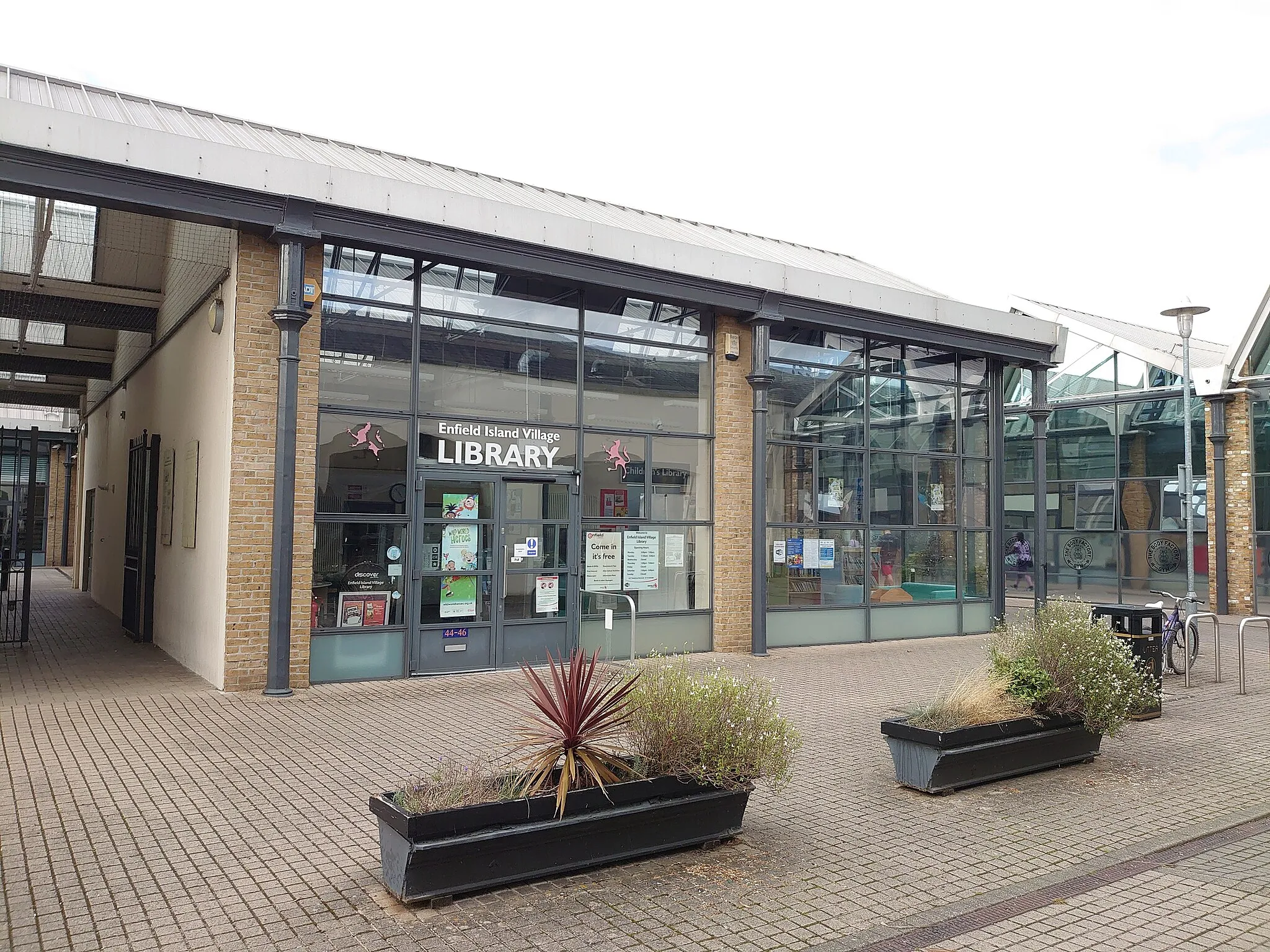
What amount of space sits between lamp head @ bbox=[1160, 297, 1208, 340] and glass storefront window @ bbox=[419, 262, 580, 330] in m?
9.53

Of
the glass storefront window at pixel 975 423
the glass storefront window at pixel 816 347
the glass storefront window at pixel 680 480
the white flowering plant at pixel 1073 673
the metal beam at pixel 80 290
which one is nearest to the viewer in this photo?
the white flowering plant at pixel 1073 673

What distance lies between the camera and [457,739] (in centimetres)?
802

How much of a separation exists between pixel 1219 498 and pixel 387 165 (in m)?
17.9

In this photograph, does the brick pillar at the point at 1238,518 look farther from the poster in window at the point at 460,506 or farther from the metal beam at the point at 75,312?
the metal beam at the point at 75,312

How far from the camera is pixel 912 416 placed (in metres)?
15.8

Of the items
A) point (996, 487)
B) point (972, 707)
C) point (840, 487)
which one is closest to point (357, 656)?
point (972, 707)

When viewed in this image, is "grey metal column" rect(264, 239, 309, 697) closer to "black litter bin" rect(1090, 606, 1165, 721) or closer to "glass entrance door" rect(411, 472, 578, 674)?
"glass entrance door" rect(411, 472, 578, 674)

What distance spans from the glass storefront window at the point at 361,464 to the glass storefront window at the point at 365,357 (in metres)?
0.23

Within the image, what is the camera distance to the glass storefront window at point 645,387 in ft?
41.2

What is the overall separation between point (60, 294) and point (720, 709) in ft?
42.1

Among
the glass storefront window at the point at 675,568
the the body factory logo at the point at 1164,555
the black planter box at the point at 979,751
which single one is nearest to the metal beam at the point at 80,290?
the glass storefront window at the point at 675,568

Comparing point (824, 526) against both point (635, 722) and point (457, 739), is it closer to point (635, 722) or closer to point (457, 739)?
point (457, 739)

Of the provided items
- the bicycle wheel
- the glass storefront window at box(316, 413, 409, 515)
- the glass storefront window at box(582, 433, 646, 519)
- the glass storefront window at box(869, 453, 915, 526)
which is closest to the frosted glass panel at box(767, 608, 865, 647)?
the glass storefront window at box(869, 453, 915, 526)

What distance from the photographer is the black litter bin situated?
10.6 meters
